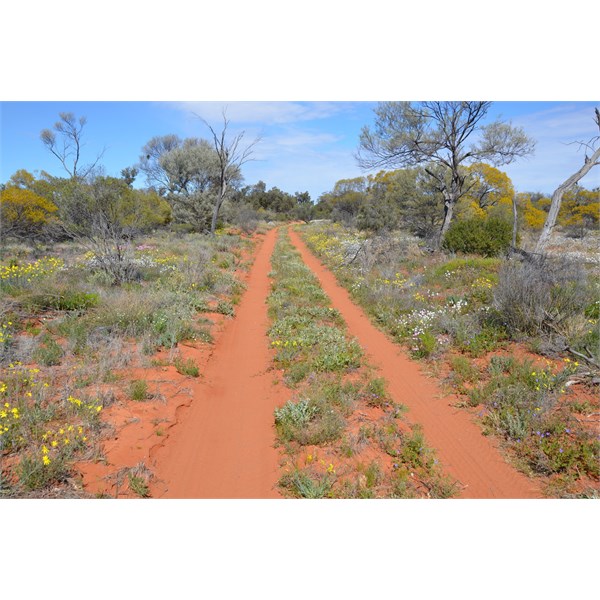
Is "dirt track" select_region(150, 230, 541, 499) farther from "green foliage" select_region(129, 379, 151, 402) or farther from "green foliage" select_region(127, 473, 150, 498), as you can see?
"green foliage" select_region(129, 379, 151, 402)

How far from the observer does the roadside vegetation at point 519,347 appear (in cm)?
409

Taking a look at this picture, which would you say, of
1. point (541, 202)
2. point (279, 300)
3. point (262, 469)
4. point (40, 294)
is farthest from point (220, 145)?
point (541, 202)

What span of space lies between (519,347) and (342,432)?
401 cm

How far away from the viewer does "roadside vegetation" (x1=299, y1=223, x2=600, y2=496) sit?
13.4ft

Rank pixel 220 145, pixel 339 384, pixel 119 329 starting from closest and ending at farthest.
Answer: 1. pixel 339 384
2. pixel 119 329
3. pixel 220 145

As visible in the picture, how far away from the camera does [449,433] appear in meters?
4.59

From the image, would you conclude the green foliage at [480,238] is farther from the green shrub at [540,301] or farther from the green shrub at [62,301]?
the green shrub at [62,301]

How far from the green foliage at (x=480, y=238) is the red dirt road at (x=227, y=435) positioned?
10.5 metres

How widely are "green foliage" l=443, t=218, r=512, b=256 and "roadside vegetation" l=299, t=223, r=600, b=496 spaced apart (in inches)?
109

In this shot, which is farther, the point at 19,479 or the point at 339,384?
the point at 339,384

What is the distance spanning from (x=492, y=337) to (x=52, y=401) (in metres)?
7.01

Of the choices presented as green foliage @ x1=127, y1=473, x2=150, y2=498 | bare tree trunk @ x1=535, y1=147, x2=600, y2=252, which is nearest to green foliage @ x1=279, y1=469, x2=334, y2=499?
green foliage @ x1=127, y1=473, x2=150, y2=498

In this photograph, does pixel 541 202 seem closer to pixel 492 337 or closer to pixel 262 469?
pixel 492 337

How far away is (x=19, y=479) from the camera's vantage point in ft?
11.2
